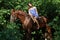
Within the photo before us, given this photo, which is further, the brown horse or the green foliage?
the brown horse

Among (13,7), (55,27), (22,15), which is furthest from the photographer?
(13,7)

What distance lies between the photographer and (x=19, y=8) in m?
8.73

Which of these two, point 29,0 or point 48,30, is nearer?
point 48,30

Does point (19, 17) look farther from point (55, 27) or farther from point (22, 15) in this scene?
point (55, 27)

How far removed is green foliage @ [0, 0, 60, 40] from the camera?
24.2ft

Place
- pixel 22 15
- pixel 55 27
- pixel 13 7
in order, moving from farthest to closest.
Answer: pixel 13 7, pixel 55 27, pixel 22 15

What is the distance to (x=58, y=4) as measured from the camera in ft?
28.3

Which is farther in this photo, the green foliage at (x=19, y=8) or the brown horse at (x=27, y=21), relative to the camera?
the brown horse at (x=27, y=21)

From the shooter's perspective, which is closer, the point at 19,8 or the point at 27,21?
the point at 27,21

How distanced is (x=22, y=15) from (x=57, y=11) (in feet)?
4.11

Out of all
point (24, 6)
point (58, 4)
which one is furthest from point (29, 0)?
point (58, 4)

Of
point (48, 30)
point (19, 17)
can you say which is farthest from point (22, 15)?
point (48, 30)

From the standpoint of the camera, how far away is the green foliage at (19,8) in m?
7.38

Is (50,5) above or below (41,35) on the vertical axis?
above
